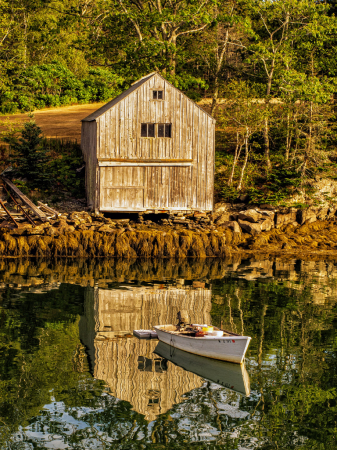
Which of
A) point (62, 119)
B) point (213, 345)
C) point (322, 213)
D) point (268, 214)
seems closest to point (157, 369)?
point (213, 345)

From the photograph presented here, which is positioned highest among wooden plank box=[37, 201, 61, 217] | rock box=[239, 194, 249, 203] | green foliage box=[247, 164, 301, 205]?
green foliage box=[247, 164, 301, 205]

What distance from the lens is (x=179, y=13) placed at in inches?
1523

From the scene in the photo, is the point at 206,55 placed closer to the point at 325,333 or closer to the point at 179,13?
the point at 179,13

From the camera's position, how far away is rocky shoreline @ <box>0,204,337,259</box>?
101 feet

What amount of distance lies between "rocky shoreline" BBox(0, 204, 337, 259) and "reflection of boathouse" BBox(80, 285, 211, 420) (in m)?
6.86

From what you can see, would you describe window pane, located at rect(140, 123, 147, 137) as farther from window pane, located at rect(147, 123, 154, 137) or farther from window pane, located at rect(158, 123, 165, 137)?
window pane, located at rect(158, 123, 165, 137)

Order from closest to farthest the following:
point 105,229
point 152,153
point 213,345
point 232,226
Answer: point 213,345, point 105,229, point 152,153, point 232,226

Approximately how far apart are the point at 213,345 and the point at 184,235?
16258 millimetres

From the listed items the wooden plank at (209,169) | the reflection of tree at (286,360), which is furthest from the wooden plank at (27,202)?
the reflection of tree at (286,360)

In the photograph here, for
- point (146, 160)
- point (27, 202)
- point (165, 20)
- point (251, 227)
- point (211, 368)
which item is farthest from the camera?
point (165, 20)

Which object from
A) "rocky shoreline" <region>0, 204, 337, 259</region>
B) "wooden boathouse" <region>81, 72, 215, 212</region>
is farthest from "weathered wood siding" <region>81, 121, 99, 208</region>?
"rocky shoreline" <region>0, 204, 337, 259</region>

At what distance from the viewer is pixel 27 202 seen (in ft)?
107

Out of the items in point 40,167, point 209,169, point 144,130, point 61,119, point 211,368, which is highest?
point 61,119

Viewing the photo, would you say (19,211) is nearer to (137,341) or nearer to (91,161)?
(91,161)
